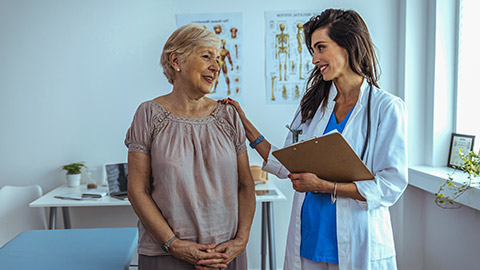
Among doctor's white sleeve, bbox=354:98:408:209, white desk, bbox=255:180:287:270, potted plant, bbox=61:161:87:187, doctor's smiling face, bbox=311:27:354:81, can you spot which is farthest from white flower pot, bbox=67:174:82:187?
doctor's white sleeve, bbox=354:98:408:209

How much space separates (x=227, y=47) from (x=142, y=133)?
6.63 ft

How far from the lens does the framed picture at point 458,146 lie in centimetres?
278

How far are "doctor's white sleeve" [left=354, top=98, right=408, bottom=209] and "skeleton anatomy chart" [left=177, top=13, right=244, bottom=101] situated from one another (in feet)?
6.48

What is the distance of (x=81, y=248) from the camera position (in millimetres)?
2088

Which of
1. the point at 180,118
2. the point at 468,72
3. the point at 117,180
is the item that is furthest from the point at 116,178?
the point at 468,72

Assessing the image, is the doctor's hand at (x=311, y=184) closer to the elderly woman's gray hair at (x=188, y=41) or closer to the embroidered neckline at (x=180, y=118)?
the embroidered neckline at (x=180, y=118)

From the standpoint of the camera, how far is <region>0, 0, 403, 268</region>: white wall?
3.33m

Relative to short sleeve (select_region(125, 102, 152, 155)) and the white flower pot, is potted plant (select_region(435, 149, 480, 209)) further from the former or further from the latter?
the white flower pot

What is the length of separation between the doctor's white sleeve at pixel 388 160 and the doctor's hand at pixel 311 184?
10 cm

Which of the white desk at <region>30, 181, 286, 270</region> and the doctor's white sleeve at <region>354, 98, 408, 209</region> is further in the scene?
the white desk at <region>30, 181, 286, 270</region>

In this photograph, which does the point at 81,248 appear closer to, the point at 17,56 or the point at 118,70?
the point at 118,70

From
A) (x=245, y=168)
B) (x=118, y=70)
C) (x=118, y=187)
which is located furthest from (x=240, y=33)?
(x=245, y=168)

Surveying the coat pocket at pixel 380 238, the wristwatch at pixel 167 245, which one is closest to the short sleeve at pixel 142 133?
the wristwatch at pixel 167 245

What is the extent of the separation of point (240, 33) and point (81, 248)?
79.1 inches
